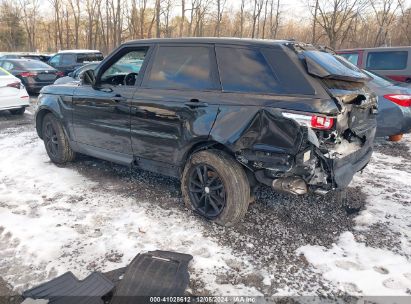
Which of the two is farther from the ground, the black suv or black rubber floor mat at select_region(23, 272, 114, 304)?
the black suv

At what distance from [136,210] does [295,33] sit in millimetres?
44240

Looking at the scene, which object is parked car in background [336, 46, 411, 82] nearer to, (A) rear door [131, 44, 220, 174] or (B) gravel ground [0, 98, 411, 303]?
(B) gravel ground [0, 98, 411, 303]

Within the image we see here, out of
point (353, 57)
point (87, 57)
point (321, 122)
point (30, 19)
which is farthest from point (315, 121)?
point (30, 19)

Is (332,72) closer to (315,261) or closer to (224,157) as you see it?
(224,157)

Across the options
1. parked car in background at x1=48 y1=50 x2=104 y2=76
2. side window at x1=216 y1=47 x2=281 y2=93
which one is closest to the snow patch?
side window at x1=216 y1=47 x2=281 y2=93

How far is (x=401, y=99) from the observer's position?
6.08m

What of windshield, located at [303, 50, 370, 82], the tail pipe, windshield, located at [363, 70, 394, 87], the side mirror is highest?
windshield, located at [303, 50, 370, 82]

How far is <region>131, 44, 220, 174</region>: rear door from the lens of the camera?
3549mm

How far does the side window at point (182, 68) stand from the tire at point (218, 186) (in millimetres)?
743

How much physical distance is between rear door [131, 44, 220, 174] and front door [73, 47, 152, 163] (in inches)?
7.9

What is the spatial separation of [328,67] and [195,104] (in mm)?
1306

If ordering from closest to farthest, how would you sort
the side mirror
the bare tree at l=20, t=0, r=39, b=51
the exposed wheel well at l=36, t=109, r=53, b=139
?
1. the side mirror
2. the exposed wheel well at l=36, t=109, r=53, b=139
3. the bare tree at l=20, t=0, r=39, b=51

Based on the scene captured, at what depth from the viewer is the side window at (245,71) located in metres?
3.28

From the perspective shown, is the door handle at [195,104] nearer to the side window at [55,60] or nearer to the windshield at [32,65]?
the windshield at [32,65]
